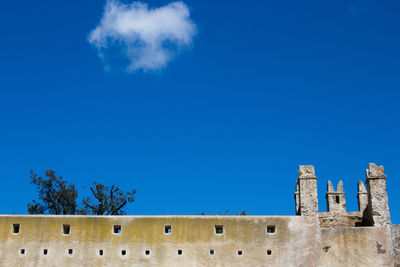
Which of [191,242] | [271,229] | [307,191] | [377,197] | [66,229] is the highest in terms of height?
[307,191]

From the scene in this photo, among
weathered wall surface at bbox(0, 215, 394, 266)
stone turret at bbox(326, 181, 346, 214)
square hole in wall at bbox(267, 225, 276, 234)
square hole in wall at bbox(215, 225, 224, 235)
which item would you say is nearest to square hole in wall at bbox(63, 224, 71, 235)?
weathered wall surface at bbox(0, 215, 394, 266)

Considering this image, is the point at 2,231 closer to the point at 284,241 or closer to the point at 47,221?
the point at 47,221

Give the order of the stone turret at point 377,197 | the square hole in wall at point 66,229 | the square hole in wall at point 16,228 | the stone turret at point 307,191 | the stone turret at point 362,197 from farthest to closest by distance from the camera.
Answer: the stone turret at point 362,197
the square hole in wall at point 16,228
the square hole in wall at point 66,229
the stone turret at point 307,191
the stone turret at point 377,197

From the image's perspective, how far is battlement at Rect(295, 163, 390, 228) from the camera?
33031 mm

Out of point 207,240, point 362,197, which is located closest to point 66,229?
point 207,240

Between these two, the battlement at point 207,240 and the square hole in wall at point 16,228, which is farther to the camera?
the square hole in wall at point 16,228

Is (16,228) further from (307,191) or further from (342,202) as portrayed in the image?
(342,202)

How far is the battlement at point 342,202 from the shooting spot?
1300 inches

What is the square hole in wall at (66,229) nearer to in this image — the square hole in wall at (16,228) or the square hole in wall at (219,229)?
the square hole in wall at (16,228)

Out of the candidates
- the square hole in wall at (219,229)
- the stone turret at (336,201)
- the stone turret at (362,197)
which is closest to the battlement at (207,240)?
the square hole in wall at (219,229)

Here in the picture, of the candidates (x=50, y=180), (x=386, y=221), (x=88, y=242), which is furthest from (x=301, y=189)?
(x=50, y=180)

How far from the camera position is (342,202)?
34656 millimetres

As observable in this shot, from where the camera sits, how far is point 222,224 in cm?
3300

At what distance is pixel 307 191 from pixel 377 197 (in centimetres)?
376
